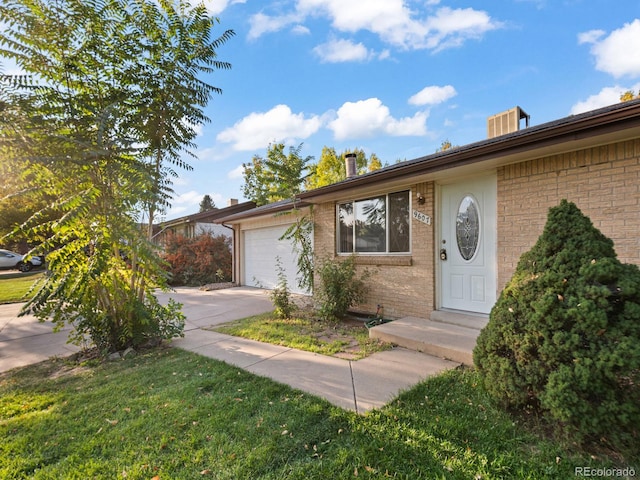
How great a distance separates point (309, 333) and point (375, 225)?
2.69 metres

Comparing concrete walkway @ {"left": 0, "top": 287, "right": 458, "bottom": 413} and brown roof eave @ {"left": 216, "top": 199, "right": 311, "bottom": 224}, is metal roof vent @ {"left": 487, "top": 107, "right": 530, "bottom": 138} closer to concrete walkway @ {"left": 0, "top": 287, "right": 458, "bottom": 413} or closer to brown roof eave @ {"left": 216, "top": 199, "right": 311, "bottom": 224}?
brown roof eave @ {"left": 216, "top": 199, "right": 311, "bottom": 224}

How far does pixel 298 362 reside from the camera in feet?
13.2

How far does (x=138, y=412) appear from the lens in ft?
9.51

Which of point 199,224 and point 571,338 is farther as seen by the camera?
point 199,224

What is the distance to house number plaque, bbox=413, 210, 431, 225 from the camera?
18.0 ft

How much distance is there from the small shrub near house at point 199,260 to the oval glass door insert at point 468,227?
34.2ft

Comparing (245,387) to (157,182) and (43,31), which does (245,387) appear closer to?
(157,182)

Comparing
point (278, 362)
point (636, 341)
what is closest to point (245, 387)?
point (278, 362)

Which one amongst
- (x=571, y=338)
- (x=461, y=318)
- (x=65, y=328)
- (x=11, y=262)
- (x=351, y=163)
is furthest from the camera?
(x=11, y=262)

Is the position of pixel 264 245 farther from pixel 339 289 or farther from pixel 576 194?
pixel 576 194

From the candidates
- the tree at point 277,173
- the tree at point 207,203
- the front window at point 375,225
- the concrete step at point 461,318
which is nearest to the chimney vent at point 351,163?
the front window at point 375,225

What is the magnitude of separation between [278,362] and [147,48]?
483 centimetres

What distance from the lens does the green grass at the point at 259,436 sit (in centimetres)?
204

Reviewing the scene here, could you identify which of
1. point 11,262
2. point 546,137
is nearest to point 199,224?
point 11,262
